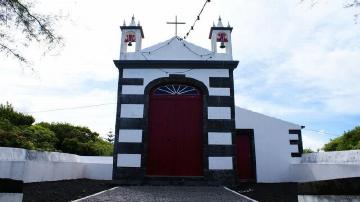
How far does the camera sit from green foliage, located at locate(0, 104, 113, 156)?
8827 millimetres

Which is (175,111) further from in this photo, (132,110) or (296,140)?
(296,140)

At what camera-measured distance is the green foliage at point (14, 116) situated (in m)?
11.6

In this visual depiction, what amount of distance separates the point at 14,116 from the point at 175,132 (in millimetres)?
6561

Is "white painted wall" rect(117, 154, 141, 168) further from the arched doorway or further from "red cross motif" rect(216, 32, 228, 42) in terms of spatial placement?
"red cross motif" rect(216, 32, 228, 42)

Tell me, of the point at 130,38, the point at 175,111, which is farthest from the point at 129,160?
the point at 130,38

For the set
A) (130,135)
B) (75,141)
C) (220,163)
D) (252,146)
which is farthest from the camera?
(75,141)

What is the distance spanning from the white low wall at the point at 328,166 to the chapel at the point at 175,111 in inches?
109

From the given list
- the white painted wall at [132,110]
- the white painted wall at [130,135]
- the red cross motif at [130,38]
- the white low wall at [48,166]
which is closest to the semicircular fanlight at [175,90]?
the white painted wall at [132,110]

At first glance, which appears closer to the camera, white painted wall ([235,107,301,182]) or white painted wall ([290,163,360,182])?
white painted wall ([290,163,360,182])

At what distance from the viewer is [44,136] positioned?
11.6 m

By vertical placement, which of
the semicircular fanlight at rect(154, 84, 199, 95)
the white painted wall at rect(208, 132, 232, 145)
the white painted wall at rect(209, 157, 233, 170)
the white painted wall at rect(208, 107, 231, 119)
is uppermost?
the semicircular fanlight at rect(154, 84, 199, 95)

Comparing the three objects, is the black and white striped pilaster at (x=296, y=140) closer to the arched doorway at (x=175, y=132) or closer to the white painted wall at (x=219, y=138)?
the white painted wall at (x=219, y=138)

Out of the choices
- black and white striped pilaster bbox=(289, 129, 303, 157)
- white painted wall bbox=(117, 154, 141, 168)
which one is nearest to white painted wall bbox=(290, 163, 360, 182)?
black and white striped pilaster bbox=(289, 129, 303, 157)

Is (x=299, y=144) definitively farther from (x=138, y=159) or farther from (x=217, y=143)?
(x=138, y=159)
